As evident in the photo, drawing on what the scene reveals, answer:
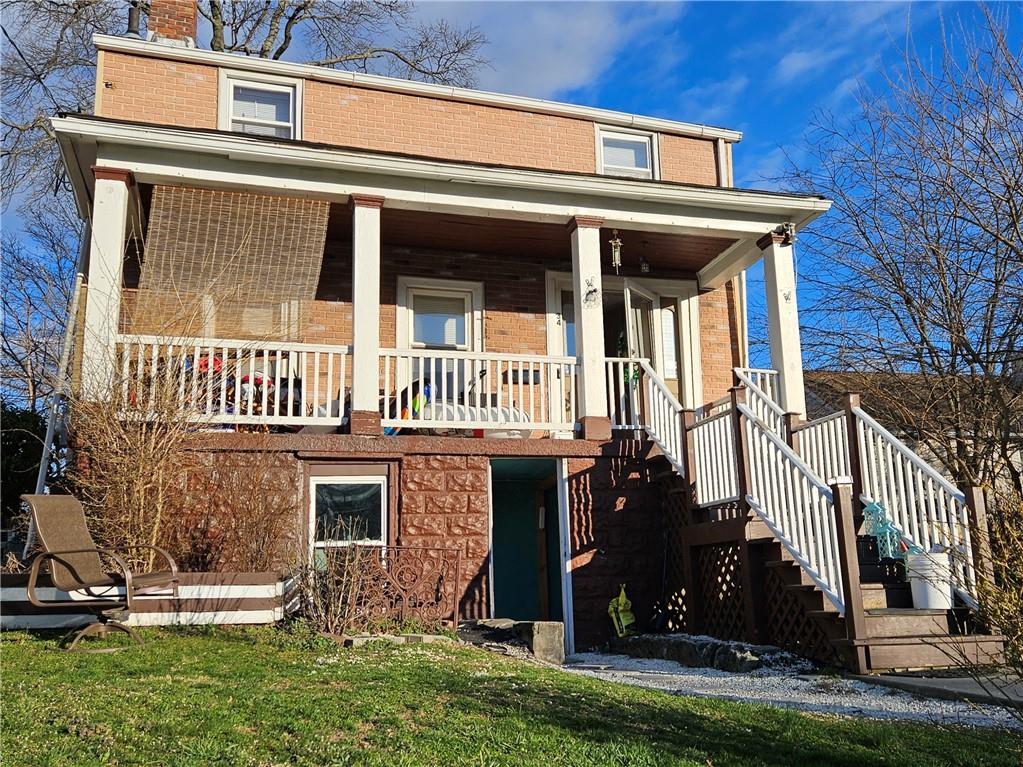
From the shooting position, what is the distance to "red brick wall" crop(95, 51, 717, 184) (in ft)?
39.4

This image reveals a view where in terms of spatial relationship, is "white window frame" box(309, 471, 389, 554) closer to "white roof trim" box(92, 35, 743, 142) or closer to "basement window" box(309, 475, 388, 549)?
"basement window" box(309, 475, 388, 549)

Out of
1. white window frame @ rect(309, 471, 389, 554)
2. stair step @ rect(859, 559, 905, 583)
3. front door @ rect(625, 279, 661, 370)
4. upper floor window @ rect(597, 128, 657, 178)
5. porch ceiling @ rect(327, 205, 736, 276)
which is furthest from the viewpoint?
upper floor window @ rect(597, 128, 657, 178)

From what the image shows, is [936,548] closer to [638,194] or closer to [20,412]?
[638,194]

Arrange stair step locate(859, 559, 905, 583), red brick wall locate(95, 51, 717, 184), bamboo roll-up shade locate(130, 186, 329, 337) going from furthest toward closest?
red brick wall locate(95, 51, 717, 184), bamboo roll-up shade locate(130, 186, 329, 337), stair step locate(859, 559, 905, 583)

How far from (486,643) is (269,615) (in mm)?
1954

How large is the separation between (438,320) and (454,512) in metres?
3.84

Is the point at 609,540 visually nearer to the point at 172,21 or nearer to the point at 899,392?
the point at 899,392

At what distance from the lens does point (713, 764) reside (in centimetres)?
412

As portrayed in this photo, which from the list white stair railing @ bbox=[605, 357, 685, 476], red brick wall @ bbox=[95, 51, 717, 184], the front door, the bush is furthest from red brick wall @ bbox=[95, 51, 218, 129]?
white stair railing @ bbox=[605, 357, 685, 476]

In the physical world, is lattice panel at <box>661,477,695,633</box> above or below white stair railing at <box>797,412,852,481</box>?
below

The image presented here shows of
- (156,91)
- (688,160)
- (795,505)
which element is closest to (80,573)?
(795,505)

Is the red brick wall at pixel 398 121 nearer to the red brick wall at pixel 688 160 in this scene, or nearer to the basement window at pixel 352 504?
the red brick wall at pixel 688 160

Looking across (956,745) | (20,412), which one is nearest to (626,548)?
(956,745)

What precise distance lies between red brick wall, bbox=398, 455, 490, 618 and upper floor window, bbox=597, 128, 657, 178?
5983mm
